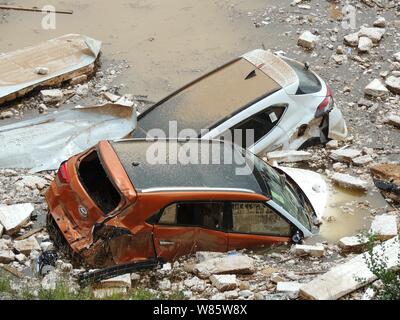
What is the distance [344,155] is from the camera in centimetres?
1000

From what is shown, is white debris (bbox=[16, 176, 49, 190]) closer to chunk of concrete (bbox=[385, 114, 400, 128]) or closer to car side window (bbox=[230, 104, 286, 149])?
car side window (bbox=[230, 104, 286, 149])

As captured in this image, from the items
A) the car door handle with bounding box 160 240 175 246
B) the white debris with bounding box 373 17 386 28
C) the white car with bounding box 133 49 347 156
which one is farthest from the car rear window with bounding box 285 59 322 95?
the white debris with bounding box 373 17 386 28

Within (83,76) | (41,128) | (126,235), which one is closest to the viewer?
(126,235)

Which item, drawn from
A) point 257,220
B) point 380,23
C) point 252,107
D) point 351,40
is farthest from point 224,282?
point 380,23

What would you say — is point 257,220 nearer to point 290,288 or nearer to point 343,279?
point 290,288

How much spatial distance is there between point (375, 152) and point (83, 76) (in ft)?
16.2

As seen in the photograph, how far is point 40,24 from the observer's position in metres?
13.7

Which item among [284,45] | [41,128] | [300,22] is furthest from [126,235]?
[300,22]

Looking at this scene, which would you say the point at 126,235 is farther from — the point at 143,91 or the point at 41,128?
the point at 143,91

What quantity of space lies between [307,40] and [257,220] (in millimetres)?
6233

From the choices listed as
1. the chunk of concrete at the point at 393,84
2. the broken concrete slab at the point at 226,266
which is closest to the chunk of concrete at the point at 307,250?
the broken concrete slab at the point at 226,266

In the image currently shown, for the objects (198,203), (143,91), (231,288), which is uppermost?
(198,203)

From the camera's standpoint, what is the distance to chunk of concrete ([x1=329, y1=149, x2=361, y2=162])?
10000mm

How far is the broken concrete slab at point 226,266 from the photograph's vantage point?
721 cm
